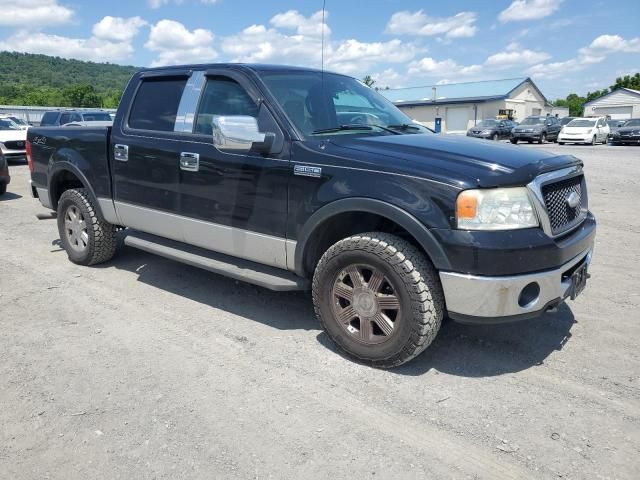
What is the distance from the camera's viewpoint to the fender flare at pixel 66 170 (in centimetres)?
530

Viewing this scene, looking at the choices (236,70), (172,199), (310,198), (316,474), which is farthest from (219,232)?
(316,474)

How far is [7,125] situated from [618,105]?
60540mm

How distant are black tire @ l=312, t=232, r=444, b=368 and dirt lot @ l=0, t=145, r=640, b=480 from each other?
6.8 inches

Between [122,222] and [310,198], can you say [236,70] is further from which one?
[122,222]

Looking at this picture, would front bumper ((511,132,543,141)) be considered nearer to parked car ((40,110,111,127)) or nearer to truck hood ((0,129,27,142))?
parked car ((40,110,111,127))

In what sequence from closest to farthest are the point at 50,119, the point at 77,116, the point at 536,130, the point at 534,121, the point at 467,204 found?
the point at 467,204, the point at 77,116, the point at 50,119, the point at 536,130, the point at 534,121

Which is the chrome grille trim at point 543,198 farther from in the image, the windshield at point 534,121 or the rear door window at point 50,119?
the windshield at point 534,121

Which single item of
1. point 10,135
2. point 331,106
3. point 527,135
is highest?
point 10,135

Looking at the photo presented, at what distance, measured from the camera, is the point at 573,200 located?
11.6ft

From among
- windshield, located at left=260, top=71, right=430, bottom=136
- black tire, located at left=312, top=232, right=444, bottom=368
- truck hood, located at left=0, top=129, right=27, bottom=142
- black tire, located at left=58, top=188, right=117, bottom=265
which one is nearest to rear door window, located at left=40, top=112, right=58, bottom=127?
truck hood, located at left=0, top=129, right=27, bottom=142

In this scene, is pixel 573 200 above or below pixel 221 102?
below

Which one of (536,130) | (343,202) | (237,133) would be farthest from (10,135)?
(536,130)

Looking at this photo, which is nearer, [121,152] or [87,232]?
[121,152]

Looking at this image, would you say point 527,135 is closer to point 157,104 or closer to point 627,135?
point 627,135
